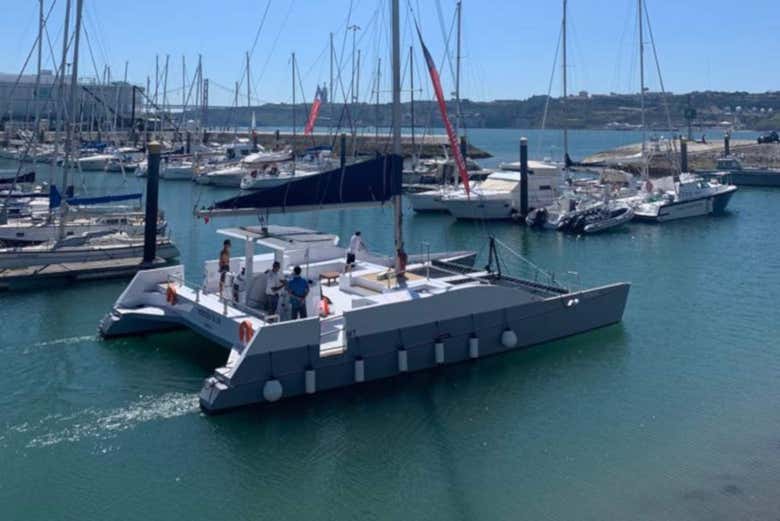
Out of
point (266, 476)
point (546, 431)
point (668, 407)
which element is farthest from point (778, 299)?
point (266, 476)

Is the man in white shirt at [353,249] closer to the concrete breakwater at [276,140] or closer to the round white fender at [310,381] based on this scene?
the round white fender at [310,381]

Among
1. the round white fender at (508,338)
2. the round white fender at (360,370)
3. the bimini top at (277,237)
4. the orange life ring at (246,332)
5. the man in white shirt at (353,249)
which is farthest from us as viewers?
the man in white shirt at (353,249)

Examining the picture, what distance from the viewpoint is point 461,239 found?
41031 mm

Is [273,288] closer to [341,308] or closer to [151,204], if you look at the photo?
[341,308]

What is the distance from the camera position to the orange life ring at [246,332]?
16109 mm

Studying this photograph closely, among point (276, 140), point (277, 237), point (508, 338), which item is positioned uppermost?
point (276, 140)

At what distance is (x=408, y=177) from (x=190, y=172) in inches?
832

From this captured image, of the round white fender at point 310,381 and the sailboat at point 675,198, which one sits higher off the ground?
the sailboat at point 675,198

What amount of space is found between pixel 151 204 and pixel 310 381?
45.8 ft

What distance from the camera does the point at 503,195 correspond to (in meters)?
46.6

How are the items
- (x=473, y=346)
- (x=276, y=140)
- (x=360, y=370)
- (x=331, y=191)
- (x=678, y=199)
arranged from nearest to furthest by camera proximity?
(x=360, y=370)
(x=473, y=346)
(x=331, y=191)
(x=678, y=199)
(x=276, y=140)

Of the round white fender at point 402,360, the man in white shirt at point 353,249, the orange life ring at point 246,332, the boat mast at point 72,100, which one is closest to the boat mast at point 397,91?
the man in white shirt at point 353,249

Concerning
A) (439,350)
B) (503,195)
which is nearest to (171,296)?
(439,350)

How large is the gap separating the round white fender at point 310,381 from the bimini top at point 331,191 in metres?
4.89
